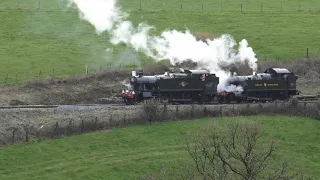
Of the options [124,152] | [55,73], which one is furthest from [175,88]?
[55,73]

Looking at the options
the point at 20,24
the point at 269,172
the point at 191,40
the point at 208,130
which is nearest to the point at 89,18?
the point at 20,24

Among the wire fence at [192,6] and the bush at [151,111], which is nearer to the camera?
the bush at [151,111]

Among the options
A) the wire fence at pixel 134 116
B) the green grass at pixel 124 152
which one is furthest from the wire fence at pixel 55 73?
the green grass at pixel 124 152

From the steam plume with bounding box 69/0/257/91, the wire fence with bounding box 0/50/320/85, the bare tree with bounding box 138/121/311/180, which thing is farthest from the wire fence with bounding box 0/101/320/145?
the wire fence with bounding box 0/50/320/85

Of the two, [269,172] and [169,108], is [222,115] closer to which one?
[169,108]

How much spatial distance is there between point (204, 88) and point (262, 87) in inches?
248

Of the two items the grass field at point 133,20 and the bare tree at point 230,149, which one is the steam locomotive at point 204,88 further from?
the grass field at point 133,20

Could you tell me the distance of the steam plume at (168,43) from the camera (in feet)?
214

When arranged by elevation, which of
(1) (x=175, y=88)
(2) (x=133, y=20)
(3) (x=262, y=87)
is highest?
(2) (x=133, y=20)

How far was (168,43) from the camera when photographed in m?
68.7

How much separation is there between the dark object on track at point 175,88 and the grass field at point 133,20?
51.2 feet

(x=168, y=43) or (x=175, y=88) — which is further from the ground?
(x=168, y=43)

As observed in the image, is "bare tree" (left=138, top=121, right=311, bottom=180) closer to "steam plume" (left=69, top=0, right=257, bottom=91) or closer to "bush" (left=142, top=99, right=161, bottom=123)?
"bush" (left=142, top=99, right=161, bottom=123)

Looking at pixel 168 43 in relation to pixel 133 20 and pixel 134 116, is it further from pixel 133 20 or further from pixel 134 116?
pixel 133 20
